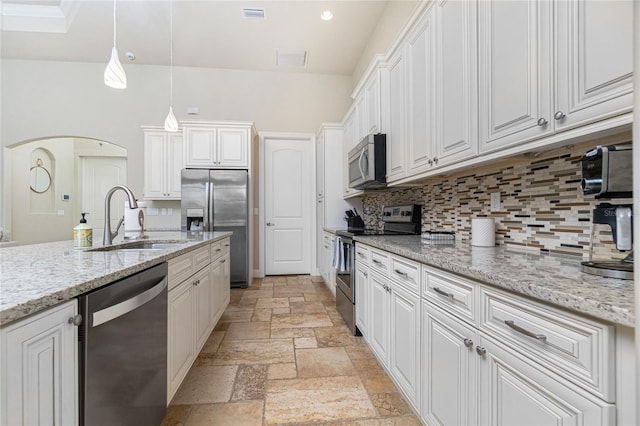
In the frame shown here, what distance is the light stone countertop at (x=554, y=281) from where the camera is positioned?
0.60 meters

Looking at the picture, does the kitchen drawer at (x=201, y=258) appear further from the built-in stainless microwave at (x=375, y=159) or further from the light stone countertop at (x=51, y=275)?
the built-in stainless microwave at (x=375, y=159)

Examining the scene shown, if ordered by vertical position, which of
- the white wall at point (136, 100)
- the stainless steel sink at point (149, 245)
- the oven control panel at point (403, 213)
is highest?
the white wall at point (136, 100)

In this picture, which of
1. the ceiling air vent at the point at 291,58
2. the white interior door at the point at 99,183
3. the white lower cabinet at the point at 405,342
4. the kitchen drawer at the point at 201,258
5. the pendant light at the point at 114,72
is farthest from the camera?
the white interior door at the point at 99,183

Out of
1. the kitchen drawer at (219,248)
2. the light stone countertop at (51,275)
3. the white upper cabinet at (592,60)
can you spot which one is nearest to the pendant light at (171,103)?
the kitchen drawer at (219,248)

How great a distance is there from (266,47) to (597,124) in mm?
4565

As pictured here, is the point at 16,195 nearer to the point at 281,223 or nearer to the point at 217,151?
the point at 217,151

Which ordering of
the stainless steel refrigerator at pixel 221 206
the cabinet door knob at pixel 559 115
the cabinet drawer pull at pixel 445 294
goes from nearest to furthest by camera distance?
the cabinet door knob at pixel 559 115 < the cabinet drawer pull at pixel 445 294 < the stainless steel refrigerator at pixel 221 206

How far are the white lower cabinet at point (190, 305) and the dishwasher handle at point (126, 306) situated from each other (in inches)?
9.0

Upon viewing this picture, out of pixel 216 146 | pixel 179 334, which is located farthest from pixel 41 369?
pixel 216 146

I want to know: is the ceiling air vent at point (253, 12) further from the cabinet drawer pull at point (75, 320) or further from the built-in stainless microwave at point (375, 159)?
the cabinet drawer pull at point (75, 320)

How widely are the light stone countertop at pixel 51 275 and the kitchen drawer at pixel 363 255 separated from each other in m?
1.35

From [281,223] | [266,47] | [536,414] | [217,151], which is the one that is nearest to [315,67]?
[266,47]

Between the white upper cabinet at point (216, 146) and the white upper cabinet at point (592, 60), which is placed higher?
the white upper cabinet at point (216, 146)

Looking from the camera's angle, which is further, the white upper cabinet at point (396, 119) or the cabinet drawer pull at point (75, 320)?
the white upper cabinet at point (396, 119)
